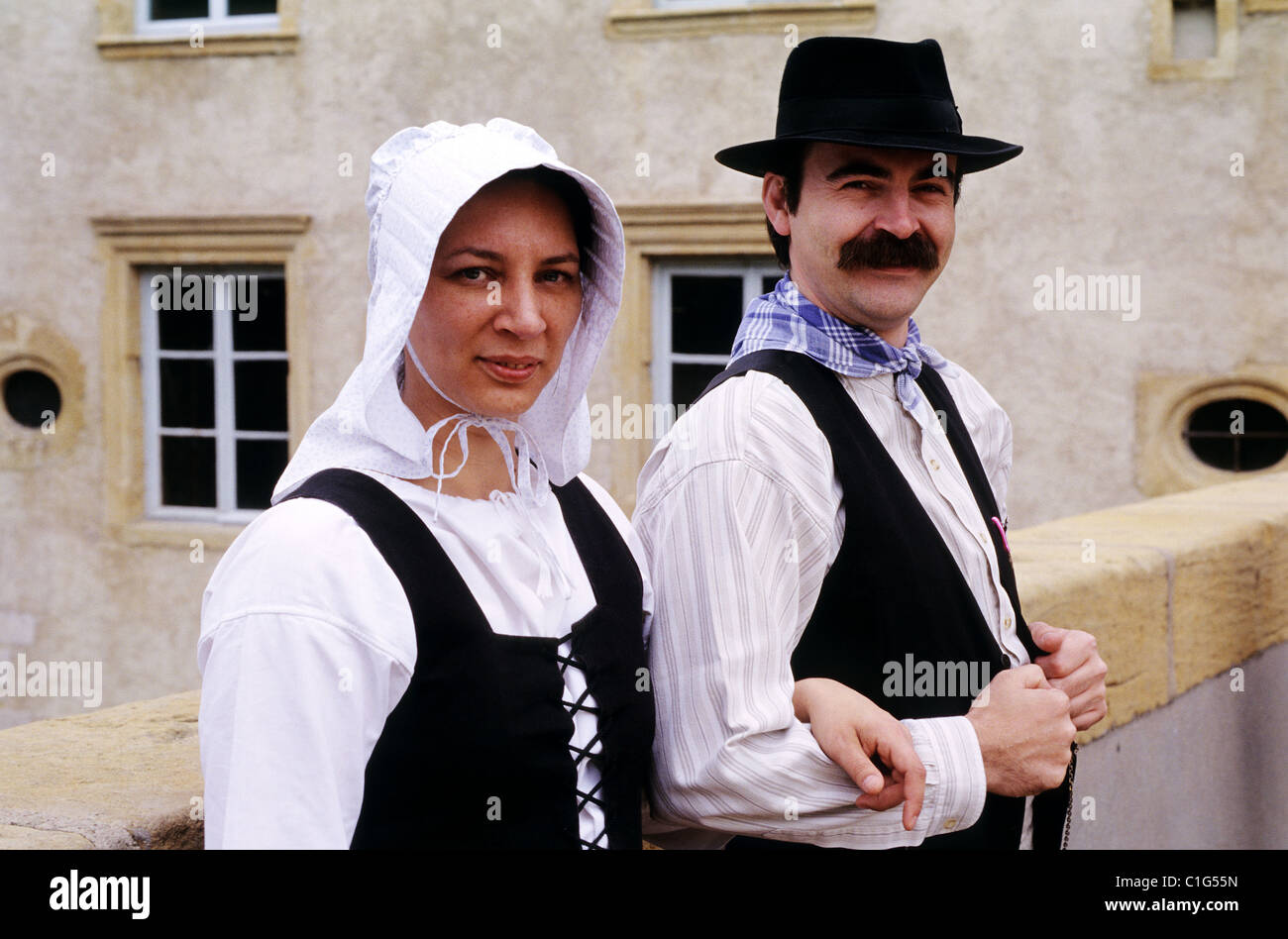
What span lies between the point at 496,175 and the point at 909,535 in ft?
2.34

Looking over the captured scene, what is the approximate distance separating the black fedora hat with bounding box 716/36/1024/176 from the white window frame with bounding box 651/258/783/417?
618cm

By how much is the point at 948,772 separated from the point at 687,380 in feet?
22.6

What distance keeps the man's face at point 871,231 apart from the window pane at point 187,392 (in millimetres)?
7892

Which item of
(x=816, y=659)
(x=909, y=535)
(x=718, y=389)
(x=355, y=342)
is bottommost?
(x=816, y=659)

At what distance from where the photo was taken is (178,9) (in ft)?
30.5

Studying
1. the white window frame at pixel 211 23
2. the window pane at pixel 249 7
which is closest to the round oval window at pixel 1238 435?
the white window frame at pixel 211 23

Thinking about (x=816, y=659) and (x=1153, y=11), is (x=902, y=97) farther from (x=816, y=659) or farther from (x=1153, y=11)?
(x=1153, y=11)

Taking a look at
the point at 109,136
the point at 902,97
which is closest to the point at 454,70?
the point at 109,136

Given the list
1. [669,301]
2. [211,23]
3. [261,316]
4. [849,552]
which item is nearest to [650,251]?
[669,301]

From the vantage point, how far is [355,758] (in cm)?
141

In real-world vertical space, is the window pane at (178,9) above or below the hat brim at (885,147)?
above

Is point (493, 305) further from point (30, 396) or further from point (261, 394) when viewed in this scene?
point (30, 396)

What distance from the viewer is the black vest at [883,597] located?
186 cm

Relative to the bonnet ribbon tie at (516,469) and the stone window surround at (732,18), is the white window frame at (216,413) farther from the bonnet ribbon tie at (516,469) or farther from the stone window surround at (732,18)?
the bonnet ribbon tie at (516,469)
